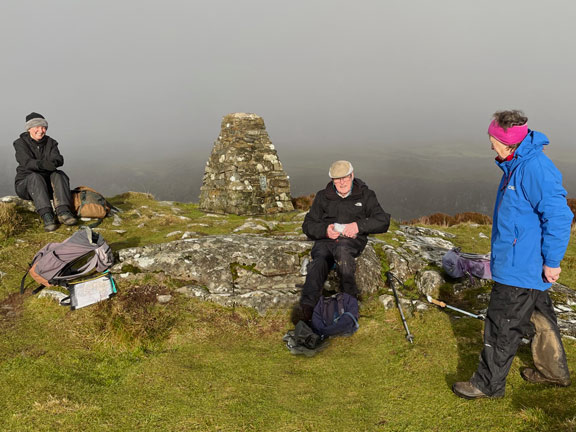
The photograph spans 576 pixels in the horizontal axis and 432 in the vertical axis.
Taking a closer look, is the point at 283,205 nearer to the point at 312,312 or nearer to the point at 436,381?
the point at 312,312

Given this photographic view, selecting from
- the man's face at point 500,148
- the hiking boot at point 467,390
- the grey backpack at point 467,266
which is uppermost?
the man's face at point 500,148

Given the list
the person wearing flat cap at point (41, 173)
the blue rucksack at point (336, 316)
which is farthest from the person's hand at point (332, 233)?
the person wearing flat cap at point (41, 173)

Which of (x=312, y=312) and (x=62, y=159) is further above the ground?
(x=62, y=159)

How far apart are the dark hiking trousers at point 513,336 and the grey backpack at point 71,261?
20.0ft

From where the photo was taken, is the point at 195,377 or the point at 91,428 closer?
the point at 91,428

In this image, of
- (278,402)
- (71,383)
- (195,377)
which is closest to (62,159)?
(71,383)

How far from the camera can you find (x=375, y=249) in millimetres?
8672

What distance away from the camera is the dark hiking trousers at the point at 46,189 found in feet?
33.4

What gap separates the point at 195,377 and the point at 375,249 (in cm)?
527

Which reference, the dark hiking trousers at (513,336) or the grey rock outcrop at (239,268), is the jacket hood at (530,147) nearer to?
Result: the dark hiking trousers at (513,336)

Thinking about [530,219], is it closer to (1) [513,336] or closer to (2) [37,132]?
(1) [513,336]

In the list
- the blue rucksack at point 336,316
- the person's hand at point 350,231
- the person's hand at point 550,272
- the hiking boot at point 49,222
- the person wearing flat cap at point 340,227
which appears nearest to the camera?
the person's hand at point 550,272

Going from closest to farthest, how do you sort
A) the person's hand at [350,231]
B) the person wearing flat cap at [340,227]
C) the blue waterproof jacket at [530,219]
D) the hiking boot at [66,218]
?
the blue waterproof jacket at [530,219] → the person wearing flat cap at [340,227] → the person's hand at [350,231] → the hiking boot at [66,218]

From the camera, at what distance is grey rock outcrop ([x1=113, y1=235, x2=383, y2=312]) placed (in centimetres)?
700
